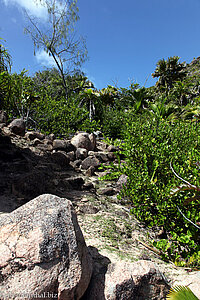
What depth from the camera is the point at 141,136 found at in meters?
3.74

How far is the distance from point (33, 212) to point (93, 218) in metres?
1.50

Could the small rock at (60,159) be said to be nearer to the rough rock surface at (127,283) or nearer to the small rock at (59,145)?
the small rock at (59,145)

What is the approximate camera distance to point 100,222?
2.80 metres

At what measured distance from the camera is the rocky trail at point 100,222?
1576 millimetres

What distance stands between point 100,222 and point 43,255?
1586mm

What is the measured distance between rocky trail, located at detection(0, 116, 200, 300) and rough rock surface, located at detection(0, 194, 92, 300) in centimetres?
23

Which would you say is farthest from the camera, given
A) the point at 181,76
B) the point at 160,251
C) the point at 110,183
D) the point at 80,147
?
the point at 181,76

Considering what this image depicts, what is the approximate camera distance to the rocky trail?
1576mm

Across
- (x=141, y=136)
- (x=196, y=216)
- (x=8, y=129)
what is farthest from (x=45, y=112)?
(x=196, y=216)

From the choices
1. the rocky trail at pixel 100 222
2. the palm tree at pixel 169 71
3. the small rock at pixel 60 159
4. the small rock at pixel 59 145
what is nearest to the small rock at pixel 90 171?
the rocky trail at pixel 100 222

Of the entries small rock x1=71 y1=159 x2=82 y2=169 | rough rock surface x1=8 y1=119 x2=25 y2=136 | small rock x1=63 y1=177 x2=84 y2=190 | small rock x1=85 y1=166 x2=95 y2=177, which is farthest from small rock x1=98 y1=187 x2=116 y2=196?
rough rock surface x1=8 y1=119 x2=25 y2=136

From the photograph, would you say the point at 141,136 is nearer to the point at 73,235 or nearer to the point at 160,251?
the point at 160,251

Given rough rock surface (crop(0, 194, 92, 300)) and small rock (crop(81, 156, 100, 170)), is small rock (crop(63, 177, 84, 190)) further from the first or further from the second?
rough rock surface (crop(0, 194, 92, 300))

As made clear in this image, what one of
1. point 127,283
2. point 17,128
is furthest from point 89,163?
point 127,283
